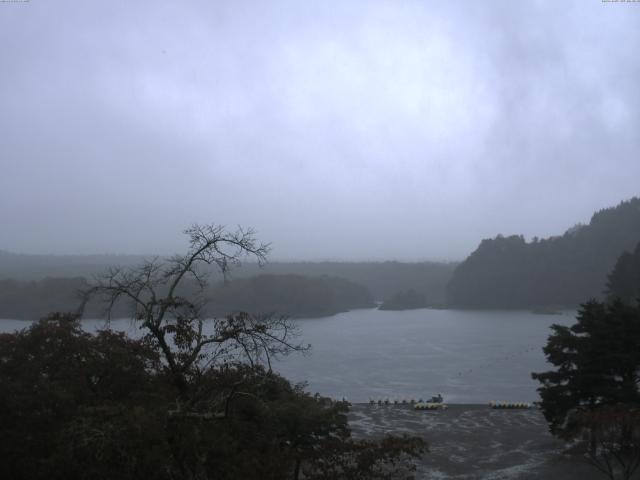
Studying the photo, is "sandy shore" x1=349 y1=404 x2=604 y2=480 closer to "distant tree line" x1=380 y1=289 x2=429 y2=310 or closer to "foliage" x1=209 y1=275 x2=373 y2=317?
"foliage" x1=209 y1=275 x2=373 y2=317

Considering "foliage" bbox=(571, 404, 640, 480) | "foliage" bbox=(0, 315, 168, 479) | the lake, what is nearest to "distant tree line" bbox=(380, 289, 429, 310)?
the lake

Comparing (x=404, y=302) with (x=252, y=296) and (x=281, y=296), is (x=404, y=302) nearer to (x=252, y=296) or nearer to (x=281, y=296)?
(x=281, y=296)

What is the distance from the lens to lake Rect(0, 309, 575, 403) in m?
19.7

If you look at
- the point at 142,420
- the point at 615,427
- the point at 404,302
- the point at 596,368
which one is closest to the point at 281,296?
the point at 404,302

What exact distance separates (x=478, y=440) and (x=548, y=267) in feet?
152

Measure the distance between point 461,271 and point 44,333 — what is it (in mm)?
53150

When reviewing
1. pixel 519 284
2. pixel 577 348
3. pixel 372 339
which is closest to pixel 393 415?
pixel 577 348

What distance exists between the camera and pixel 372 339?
108ft

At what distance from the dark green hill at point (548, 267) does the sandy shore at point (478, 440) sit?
40.4 metres

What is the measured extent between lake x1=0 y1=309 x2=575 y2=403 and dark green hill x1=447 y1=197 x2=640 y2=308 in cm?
904

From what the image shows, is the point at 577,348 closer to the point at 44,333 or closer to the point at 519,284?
the point at 44,333

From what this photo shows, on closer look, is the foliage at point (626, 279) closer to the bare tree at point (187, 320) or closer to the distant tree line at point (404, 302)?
the bare tree at point (187, 320)

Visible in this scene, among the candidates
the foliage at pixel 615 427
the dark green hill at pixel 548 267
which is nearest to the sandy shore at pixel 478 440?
the foliage at pixel 615 427

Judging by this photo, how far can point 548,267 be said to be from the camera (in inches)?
2137
